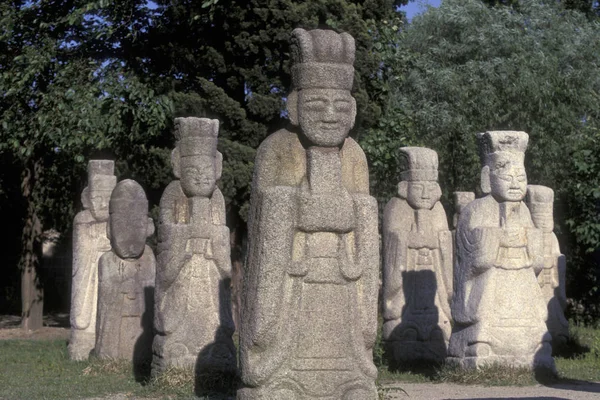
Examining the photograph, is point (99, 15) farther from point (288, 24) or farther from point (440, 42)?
point (440, 42)

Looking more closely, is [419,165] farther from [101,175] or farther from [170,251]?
[101,175]

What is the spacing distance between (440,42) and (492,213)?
1362cm

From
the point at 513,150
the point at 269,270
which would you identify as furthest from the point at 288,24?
the point at 269,270

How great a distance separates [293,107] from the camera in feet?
27.8

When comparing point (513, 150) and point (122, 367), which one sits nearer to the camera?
point (513, 150)

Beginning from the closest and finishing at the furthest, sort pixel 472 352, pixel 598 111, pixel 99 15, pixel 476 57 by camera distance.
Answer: pixel 472 352 → pixel 99 15 → pixel 598 111 → pixel 476 57

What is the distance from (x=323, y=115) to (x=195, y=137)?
13.8 feet

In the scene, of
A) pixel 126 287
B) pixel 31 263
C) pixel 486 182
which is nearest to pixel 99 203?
pixel 126 287

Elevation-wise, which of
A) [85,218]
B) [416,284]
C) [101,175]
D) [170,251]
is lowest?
[416,284]

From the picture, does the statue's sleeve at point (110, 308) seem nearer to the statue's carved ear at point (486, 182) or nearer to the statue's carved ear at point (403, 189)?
the statue's carved ear at point (403, 189)

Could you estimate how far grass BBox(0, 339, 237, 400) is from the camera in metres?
11.3

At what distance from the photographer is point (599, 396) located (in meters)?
Answer: 11.1

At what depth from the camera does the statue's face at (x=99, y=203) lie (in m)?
16.3

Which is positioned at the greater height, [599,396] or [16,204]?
[16,204]
